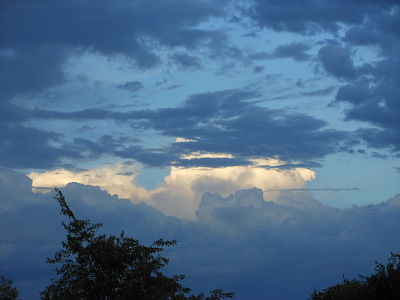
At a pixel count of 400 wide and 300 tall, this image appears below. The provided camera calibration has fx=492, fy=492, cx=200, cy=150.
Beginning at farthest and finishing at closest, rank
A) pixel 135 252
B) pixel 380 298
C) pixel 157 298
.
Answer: pixel 380 298, pixel 135 252, pixel 157 298

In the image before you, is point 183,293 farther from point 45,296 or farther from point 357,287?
point 357,287

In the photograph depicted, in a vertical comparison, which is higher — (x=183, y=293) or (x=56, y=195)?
(x=56, y=195)

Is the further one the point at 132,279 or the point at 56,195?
the point at 56,195

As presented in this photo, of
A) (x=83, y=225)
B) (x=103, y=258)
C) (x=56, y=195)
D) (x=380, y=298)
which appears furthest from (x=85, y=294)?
(x=380, y=298)

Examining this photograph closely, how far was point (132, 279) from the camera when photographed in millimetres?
35844

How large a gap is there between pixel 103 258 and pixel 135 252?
259 cm

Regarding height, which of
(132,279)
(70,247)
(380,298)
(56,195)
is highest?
(56,195)

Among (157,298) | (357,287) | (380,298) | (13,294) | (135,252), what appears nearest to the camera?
(157,298)

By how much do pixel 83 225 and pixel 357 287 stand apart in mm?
27288

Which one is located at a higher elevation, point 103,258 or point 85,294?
point 103,258

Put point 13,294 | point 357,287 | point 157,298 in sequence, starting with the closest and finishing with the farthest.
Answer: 1. point 157,298
2. point 357,287
3. point 13,294

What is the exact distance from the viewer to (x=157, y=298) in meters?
35.4

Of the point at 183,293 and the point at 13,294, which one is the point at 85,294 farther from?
the point at 13,294

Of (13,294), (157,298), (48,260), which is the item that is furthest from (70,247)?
(13,294)
